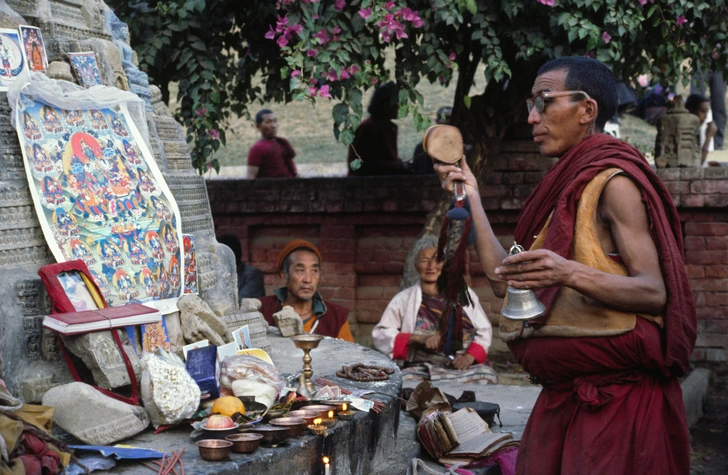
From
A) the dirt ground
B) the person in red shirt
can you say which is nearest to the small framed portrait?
the dirt ground

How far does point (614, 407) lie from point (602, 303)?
1.09 feet

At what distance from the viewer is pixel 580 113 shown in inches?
115

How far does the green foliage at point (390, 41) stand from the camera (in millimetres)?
5531

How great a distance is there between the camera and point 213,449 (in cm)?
320

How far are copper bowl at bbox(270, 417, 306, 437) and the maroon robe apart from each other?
1042 mm

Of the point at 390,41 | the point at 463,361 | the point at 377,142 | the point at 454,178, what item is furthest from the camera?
the point at 377,142

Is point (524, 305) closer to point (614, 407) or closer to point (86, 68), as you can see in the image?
point (614, 407)

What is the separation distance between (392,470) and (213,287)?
1404 mm

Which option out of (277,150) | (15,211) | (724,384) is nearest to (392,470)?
(15,211)

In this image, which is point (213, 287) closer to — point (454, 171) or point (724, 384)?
point (454, 171)

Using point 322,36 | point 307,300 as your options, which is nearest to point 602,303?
point 322,36

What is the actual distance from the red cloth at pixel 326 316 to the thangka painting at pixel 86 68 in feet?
7.04

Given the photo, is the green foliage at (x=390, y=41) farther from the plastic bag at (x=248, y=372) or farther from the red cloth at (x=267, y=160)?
the red cloth at (x=267, y=160)

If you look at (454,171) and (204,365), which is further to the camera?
(204,365)
